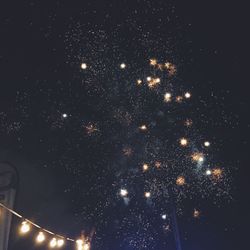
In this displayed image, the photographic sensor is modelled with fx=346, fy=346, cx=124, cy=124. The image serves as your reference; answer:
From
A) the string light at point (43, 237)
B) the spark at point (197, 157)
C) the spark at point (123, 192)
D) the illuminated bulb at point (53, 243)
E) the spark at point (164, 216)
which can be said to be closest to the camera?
the string light at point (43, 237)

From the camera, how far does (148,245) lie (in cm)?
1497

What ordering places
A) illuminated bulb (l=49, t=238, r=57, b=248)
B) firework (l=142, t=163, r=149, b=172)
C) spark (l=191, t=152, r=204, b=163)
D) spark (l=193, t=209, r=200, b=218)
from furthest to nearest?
spark (l=193, t=209, r=200, b=218)
spark (l=191, t=152, r=204, b=163)
firework (l=142, t=163, r=149, b=172)
illuminated bulb (l=49, t=238, r=57, b=248)

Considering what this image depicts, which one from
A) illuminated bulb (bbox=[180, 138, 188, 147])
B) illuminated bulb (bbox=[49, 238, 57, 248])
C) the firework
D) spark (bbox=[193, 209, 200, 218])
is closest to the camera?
illuminated bulb (bbox=[49, 238, 57, 248])

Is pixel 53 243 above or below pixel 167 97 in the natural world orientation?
below

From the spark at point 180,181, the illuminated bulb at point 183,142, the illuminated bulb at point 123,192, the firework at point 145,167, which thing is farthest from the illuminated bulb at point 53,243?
the illuminated bulb at point 183,142

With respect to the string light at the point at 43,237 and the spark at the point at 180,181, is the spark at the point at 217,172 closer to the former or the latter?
the spark at the point at 180,181

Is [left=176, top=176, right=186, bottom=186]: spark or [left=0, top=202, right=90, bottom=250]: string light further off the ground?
[left=176, top=176, right=186, bottom=186]: spark

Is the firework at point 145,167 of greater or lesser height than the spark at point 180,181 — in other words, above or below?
above

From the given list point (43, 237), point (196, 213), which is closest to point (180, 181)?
point (196, 213)

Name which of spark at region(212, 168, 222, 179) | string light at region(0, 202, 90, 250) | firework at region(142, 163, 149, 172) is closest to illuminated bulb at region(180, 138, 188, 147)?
firework at region(142, 163, 149, 172)

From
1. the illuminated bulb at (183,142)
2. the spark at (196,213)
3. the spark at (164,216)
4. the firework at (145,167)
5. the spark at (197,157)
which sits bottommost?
the spark at (164,216)

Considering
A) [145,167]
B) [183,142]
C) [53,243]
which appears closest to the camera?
[53,243]

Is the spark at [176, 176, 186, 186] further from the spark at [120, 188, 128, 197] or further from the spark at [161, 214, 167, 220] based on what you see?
the spark at [120, 188, 128, 197]

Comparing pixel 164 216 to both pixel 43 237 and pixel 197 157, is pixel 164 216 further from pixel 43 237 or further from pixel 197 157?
pixel 43 237
